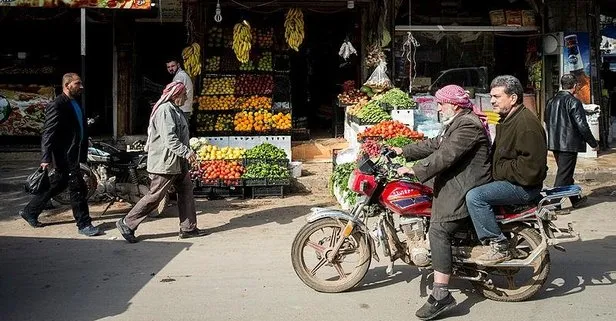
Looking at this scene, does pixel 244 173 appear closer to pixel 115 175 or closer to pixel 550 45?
pixel 115 175

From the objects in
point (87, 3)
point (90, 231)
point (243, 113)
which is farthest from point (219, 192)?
point (87, 3)

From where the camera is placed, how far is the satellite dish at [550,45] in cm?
1338

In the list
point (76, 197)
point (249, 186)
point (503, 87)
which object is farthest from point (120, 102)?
point (503, 87)

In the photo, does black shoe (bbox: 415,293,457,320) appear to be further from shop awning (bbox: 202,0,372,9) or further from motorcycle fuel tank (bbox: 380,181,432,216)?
shop awning (bbox: 202,0,372,9)

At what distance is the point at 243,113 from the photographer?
1223cm

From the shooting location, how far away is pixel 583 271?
21.5 ft

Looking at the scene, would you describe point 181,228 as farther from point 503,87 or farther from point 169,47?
point 169,47

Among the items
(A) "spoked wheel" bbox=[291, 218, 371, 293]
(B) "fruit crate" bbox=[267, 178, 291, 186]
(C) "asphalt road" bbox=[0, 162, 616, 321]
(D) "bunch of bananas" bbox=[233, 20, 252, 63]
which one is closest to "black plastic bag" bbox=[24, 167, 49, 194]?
(C) "asphalt road" bbox=[0, 162, 616, 321]

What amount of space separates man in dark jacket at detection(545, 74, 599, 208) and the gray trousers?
201 inches

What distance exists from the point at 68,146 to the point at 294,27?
5.92m

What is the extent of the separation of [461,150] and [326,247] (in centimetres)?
147

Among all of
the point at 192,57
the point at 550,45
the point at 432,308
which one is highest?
the point at 550,45

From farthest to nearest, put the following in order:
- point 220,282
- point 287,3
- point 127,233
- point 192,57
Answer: point 287,3, point 192,57, point 127,233, point 220,282

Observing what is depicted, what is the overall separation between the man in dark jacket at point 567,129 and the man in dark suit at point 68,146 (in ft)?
20.6
